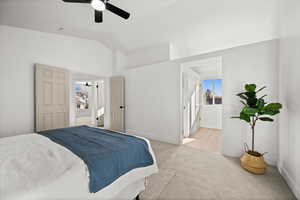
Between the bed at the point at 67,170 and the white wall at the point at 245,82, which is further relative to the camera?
the white wall at the point at 245,82

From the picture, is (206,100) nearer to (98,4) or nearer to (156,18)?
(156,18)

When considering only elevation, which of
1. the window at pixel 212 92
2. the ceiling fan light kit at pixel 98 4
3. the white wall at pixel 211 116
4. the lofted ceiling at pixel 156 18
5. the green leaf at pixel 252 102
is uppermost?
the lofted ceiling at pixel 156 18

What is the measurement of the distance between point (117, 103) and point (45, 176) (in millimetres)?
3798

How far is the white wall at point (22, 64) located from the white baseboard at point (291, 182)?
4.86m

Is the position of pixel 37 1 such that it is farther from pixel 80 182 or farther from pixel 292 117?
pixel 292 117

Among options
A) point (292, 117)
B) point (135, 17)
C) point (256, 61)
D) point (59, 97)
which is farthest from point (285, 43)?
point (59, 97)

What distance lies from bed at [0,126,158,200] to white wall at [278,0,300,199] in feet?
6.00

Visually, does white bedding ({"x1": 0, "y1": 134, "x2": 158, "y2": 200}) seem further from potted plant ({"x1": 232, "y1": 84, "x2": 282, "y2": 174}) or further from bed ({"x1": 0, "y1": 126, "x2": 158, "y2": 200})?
potted plant ({"x1": 232, "y1": 84, "x2": 282, "y2": 174})

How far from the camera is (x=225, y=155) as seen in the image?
8.95 feet

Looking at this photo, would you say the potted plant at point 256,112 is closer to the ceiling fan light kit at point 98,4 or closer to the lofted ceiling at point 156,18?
the lofted ceiling at point 156,18

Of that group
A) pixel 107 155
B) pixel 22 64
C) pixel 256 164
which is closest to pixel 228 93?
pixel 256 164

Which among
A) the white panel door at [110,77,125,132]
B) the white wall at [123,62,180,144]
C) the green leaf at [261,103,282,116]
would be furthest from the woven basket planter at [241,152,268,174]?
the white panel door at [110,77,125,132]

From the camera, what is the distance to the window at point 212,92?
212 inches

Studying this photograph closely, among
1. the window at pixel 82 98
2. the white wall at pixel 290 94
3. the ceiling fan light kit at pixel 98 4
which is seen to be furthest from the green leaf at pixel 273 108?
the window at pixel 82 98
